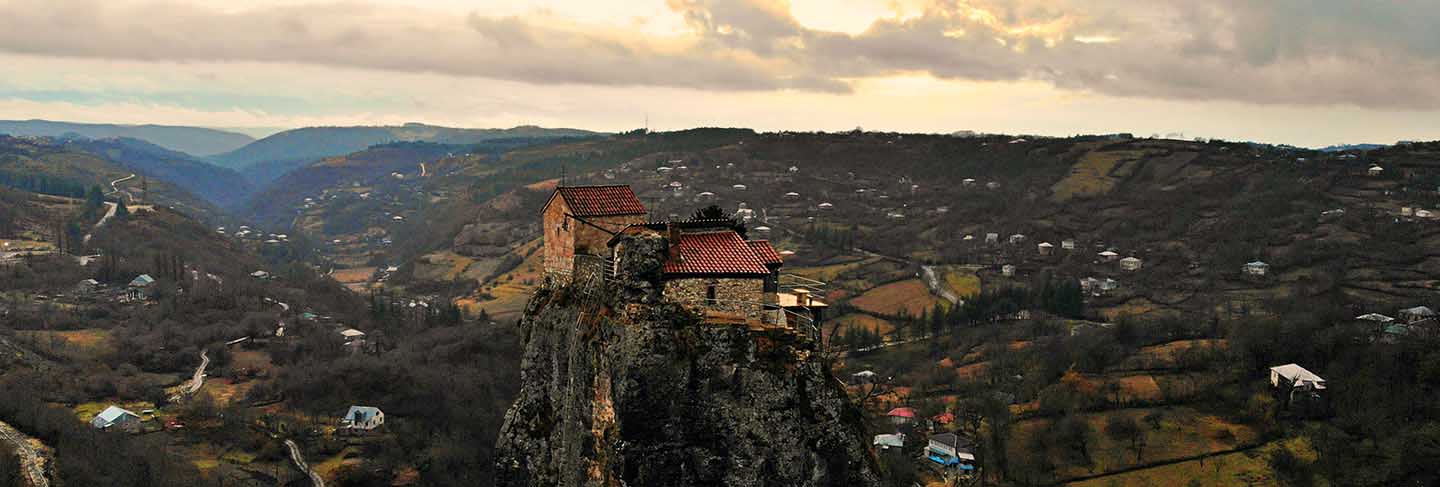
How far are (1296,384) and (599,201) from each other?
71.7 m

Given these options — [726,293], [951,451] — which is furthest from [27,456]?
[951,451]

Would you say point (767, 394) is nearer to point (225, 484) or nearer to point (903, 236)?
point (225, 484)

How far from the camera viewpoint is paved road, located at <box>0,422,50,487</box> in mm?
68250

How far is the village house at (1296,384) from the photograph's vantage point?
84.7m

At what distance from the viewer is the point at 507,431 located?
4162cm

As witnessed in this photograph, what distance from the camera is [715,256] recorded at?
1218 inches

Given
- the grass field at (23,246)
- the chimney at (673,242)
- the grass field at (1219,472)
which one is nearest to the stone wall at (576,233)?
the chimney at (673,242)

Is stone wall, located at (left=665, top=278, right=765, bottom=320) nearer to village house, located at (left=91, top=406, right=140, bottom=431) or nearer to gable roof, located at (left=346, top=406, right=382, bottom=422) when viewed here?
gable roof, located at (left=346, top=406, right=382, bottom=422)

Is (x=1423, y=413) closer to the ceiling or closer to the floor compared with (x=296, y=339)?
closer to the ceiling

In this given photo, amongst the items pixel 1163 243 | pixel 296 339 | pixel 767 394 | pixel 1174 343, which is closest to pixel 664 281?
pixel 767 394

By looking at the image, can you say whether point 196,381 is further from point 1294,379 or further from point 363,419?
point 1294,379

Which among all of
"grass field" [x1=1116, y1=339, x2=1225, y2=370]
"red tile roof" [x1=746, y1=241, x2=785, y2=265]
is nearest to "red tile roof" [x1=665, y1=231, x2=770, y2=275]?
"red tile roof" [x1=746, y1=241, x2=785, y2=265]

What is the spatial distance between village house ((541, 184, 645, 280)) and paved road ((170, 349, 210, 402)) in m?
82.3

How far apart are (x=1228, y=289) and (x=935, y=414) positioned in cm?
5909
